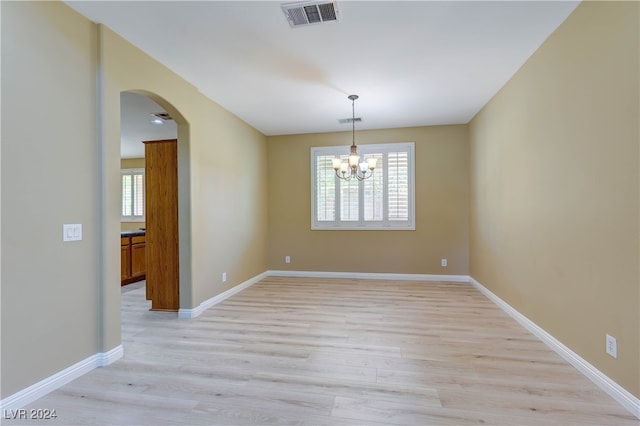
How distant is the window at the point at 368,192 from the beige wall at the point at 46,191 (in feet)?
13.1

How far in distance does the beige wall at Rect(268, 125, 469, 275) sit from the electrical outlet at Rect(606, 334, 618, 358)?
11.6ft

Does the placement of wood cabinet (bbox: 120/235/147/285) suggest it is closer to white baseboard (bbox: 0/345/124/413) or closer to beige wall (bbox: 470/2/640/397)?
white baseboard (bbox: 0/345/124/413)

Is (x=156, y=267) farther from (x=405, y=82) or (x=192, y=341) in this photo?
(x=405, y=82)

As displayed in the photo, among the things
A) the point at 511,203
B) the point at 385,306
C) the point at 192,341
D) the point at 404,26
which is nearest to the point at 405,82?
the point at 404,26

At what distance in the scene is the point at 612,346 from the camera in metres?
2.09

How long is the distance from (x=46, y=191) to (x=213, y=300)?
2.53 meters

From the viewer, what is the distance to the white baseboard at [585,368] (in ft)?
6.35

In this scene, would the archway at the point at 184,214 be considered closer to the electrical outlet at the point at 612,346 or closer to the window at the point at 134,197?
the electrical outlet at the point at 612,346

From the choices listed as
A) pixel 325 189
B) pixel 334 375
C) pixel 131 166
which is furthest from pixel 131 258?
pixel 334 375

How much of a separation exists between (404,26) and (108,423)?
11.4 ft

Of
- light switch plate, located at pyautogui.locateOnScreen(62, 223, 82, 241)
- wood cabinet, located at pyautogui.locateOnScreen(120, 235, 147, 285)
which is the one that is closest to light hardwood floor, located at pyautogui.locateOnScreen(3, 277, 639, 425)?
light switch plate, located at pyautogui.locateOnScreen(62, 223, 82, 241)

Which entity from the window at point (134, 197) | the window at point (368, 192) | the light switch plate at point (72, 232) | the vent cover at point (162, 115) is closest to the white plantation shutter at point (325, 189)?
the window at point (368, 192)

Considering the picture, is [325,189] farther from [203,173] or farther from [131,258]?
[131,258]

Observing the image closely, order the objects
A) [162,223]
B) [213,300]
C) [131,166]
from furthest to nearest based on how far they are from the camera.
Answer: [131,166], [213,300], [162,223]
